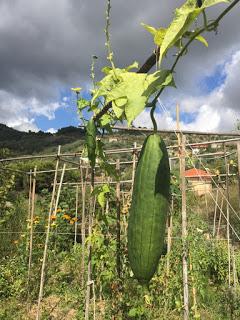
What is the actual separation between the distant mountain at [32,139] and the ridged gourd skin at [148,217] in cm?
3490

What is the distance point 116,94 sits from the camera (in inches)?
40.2

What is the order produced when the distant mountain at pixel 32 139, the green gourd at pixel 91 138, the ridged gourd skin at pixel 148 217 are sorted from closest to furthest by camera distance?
the ridged gourd skin at pixel 148 217 < the green gourd at pixel 91 138 < the distant mountain at pixel 32 139

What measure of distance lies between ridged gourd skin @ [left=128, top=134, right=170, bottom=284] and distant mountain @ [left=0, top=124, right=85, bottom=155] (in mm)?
34904

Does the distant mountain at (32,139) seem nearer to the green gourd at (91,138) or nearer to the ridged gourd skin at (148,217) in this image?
the green gourd at (91,138)

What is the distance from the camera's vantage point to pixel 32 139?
1613 inches

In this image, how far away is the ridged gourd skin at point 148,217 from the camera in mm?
936

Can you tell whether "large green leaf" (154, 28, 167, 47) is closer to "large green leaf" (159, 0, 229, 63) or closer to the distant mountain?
"large green leaf" (159, 0, 229, 63)

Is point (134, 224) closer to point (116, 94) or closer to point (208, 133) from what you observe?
point (116, 94)

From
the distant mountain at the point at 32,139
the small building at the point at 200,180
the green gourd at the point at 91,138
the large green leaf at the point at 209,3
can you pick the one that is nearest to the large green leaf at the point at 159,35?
the large green leaf at the point at 209,3

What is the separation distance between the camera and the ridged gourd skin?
94 centimetres

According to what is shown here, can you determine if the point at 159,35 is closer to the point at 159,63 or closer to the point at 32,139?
the point at 159,63

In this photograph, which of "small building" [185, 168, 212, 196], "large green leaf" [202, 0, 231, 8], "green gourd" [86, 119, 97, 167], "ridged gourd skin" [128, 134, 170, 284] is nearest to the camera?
"large green leaf" [202, 0, 231, 8]

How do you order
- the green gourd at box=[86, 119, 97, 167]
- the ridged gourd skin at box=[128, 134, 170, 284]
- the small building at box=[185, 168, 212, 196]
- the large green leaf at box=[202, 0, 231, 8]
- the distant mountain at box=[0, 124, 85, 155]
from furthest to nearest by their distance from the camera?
1. the distant mountain at box=[0, 124, 85, 155]
2. the small building at box=[185, 168, 212, 196]
3. the green gourd at box=[86, 119, 97, 167]
4. the ridged gourd skin at box=[128, 134, 170, 284]
5. the large green leaf at box=[202, 0, 231, 8]

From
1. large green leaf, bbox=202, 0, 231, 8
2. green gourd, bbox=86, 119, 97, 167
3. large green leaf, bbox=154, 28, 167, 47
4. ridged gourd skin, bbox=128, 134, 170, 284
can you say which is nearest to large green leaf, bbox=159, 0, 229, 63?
large green leaf, bbox=202, 0, 231, 8
